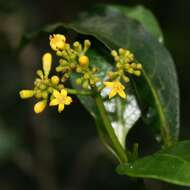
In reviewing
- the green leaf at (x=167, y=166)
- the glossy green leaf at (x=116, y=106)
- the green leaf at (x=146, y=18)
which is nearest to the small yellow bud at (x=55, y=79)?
the green leaf at (x=167, y=166)

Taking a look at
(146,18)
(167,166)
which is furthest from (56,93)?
(146,18)

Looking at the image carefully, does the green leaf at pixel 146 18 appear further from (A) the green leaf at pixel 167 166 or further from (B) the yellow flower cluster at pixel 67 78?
(A) the green leaf at pixel 167 166

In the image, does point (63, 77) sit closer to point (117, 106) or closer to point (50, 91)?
point (50, 91)

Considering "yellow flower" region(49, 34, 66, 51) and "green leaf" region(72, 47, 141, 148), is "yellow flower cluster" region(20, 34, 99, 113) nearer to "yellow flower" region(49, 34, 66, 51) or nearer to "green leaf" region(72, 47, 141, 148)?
"yellow flower" region(49, 34, 66, 51)

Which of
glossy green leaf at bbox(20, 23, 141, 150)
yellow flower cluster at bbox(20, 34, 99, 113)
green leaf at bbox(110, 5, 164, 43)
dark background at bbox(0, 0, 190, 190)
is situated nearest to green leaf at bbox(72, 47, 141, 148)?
glossy green leaf at bbox(20, 23, 141, 150)

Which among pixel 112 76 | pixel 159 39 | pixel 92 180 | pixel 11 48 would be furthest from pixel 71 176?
pixel 112 76

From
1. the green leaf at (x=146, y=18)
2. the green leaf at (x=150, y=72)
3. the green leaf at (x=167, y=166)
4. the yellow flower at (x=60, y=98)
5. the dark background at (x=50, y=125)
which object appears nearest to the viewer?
the green leaf at (x=167, y=166)
